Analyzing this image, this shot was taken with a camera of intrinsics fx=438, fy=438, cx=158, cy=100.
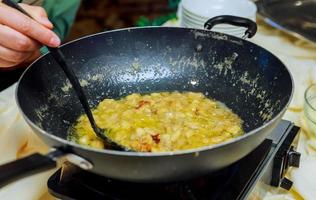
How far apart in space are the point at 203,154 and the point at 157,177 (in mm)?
99

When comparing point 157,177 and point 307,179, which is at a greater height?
point 157,177

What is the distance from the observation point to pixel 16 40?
0.97 m

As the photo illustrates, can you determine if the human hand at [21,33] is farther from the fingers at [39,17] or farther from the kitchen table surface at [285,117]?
the kitchen table surface at [285,117]

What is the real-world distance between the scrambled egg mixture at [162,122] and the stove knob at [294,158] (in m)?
0.13

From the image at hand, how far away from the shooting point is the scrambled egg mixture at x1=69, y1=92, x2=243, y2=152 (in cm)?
98

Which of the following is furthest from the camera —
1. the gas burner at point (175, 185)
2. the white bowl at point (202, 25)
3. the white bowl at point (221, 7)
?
the white bowl at point (221, 7)

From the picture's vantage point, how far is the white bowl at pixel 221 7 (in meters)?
1.62

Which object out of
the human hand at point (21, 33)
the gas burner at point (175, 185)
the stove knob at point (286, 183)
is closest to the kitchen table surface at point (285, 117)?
the stove knob at point (286, 183)

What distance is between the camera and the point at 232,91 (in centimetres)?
120

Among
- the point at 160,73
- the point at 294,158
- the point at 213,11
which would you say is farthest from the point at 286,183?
the point at 213,11

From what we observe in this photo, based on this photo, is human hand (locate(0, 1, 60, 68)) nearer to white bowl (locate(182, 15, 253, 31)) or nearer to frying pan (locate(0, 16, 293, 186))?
frying pan (locate(0, 16, 293, 186))

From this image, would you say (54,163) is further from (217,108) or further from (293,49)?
(293,49)

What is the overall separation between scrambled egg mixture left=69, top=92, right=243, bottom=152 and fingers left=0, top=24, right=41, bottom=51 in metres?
0.24

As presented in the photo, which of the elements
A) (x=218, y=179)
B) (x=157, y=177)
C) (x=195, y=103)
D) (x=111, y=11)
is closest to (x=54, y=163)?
(x=157, y=177)
